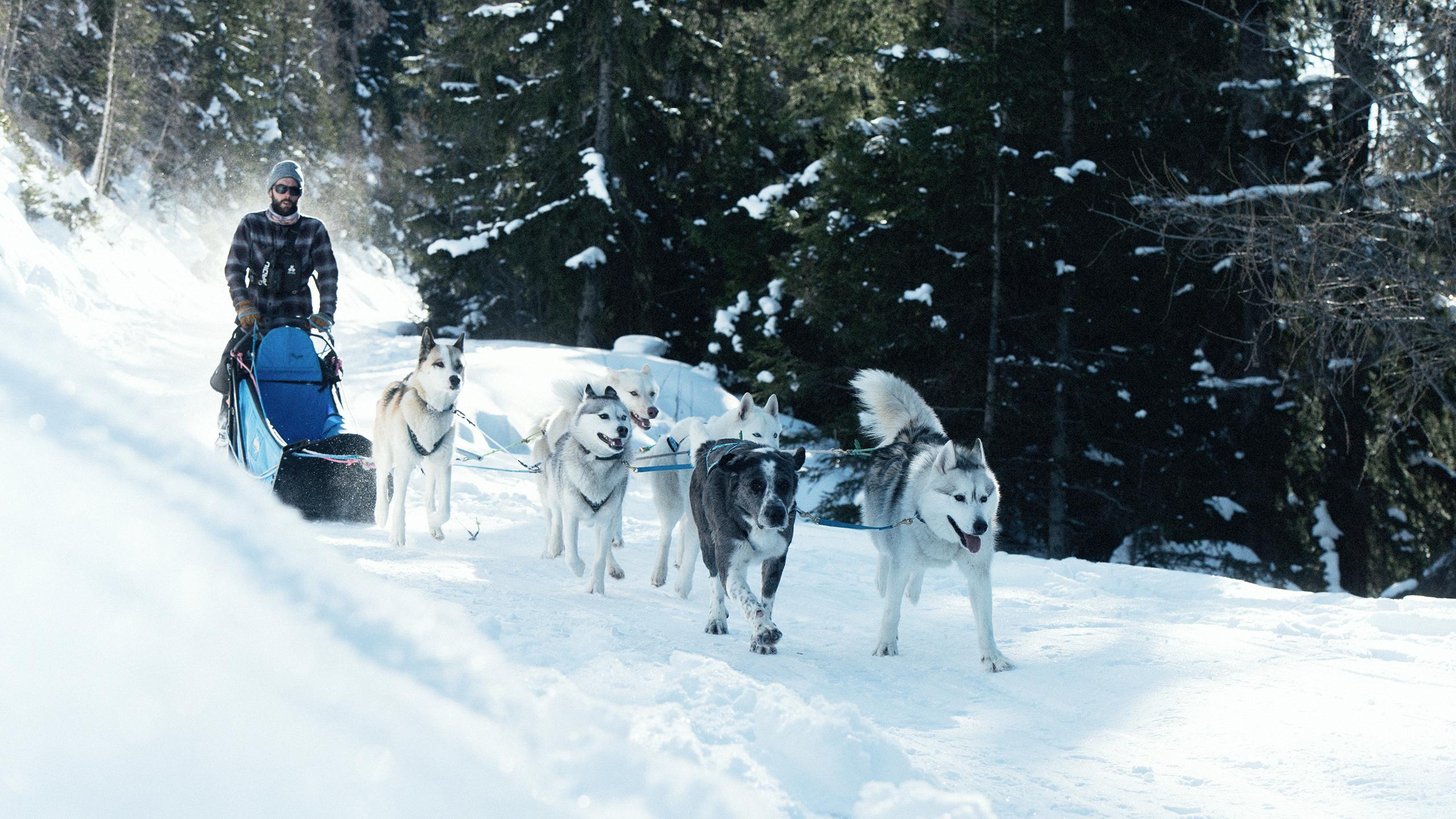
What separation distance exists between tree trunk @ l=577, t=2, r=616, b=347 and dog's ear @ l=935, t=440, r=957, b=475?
44.9ft

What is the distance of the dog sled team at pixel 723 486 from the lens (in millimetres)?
4586

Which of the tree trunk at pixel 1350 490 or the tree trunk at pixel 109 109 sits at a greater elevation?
the tree trunk at pixel 109 109

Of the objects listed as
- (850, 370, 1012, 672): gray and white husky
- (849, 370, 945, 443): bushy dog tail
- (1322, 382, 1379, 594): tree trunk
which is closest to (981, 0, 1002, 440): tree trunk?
(1322, 382, 1379, 594): tree trunk

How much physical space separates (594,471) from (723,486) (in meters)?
1.28

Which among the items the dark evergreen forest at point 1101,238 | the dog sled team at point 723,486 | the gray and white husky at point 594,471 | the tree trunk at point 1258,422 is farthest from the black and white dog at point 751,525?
the tree trunk at point 1258,422

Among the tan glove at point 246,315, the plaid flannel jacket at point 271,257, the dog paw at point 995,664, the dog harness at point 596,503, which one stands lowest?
the dog paw at point 995,664

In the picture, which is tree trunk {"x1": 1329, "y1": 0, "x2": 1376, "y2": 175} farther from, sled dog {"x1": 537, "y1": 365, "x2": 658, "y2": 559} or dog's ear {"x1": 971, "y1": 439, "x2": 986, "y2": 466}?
sled dog {"x1": 537, "y1": 365, "x2": 658, "y2": 559}

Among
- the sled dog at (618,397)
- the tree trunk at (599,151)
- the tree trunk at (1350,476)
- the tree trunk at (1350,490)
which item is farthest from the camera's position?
the tree trunk at (599,151)

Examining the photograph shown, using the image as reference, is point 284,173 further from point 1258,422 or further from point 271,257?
point 1258,422

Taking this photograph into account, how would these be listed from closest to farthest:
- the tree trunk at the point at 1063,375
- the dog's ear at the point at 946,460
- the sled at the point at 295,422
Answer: the dog's ear at the point at 946,460, the sled at the point at 295,422, the tree trunk at the point at 1063,375

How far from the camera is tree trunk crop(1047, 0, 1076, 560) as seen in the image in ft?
38.9

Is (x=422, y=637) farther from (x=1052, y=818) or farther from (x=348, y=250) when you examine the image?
(x=348, y=250)

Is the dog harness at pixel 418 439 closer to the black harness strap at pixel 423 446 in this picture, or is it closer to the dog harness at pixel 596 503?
the black harness strap at pixel 423 446

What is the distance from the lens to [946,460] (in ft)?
15.5
